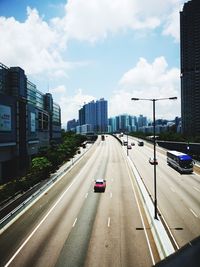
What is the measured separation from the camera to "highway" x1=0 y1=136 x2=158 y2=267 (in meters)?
18.2

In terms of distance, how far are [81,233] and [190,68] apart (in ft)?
624

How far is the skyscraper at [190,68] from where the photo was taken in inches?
7303

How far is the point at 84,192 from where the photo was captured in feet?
129

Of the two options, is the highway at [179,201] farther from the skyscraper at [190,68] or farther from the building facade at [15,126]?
the skyscraper at [190,68]

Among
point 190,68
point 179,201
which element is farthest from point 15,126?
point 190,68

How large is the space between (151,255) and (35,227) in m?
11.9

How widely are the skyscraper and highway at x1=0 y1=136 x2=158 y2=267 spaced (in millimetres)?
161532

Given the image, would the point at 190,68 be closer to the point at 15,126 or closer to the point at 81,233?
the point at 15,126

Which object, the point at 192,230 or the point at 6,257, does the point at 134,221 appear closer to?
the point at 192,230

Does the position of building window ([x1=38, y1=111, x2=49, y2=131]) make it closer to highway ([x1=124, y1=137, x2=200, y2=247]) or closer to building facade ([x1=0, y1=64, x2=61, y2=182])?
building facade ([x1=0, y1=64, x2=61, y2=182])

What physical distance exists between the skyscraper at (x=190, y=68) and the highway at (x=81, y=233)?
16153 centimetres

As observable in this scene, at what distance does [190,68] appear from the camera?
190875mm

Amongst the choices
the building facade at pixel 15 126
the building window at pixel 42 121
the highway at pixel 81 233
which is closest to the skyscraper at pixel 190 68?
the building window at pixel 42 121

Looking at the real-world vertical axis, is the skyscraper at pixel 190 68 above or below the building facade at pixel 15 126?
above
